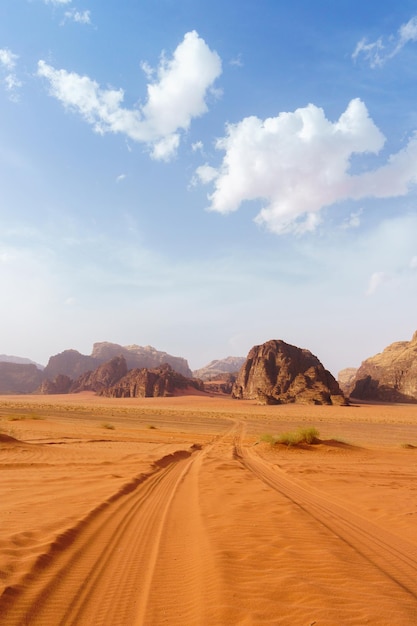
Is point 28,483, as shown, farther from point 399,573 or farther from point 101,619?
point 399,573

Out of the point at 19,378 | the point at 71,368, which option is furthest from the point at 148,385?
the point at 71,368

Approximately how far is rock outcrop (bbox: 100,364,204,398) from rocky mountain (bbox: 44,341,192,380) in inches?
896

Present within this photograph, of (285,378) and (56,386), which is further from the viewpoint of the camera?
(56,386)

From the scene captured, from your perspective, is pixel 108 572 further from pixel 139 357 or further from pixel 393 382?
pixel 139 357

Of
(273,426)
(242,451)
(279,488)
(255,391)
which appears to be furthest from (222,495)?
(255,391)

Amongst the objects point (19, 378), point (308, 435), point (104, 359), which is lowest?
point (19, 378)

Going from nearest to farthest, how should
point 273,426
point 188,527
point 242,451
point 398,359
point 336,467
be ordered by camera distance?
point 188,527
point 336,467
point 242,451
point 273,426
point 398,359

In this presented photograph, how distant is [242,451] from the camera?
17.3 m

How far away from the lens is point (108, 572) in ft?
13.3

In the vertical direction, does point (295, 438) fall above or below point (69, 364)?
below

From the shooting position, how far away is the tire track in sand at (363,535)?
4.38 m

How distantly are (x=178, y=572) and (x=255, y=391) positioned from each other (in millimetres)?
72018

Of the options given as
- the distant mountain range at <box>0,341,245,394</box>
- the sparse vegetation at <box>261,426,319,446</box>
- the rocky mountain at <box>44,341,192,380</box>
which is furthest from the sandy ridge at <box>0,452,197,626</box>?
the rocky mountain at <box>44,341,192,380</box>

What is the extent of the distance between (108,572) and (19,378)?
12879 cm
